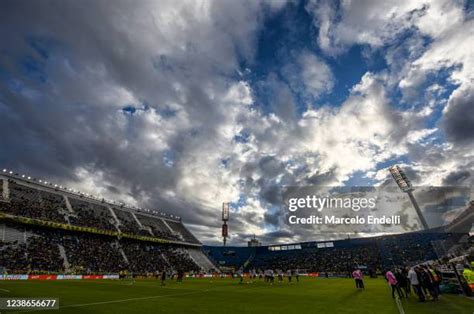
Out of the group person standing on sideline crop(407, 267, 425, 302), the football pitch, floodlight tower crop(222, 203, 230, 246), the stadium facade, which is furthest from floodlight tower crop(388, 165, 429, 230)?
person standing on sideline crop(407, 267, 425, 302)

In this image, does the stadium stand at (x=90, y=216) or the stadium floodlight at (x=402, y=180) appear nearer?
the stadium stand at (x=90, y=216)

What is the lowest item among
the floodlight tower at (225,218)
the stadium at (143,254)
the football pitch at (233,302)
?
the football pitch at (233,302)

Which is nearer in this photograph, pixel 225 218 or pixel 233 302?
pixel 233 302

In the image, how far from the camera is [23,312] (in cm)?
1194

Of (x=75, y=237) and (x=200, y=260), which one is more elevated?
(x=200, y=260)

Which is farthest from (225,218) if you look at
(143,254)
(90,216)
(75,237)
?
(75,237)

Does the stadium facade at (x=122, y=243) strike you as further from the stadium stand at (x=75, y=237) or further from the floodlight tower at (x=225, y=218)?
the floodlight tower at (x=225, y=218)

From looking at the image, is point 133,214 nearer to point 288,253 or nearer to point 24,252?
point 24,252

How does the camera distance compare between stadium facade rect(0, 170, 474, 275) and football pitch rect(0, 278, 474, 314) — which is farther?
stadium facade rect(0, 170, 474, 275)

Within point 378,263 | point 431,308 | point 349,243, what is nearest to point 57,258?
point 431,308

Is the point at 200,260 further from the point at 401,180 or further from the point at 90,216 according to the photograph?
the point at 401,180

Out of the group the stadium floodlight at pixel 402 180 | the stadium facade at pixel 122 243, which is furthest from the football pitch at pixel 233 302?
the stadium floodlight at pixel 402 180

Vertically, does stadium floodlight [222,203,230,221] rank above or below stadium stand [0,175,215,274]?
above

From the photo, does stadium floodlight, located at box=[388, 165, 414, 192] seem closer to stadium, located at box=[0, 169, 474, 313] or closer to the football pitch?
stadium, located at box=[0, 169, 474, 313]
